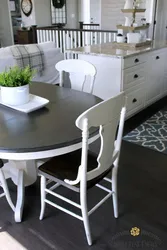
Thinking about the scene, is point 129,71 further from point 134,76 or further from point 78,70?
point 78,70

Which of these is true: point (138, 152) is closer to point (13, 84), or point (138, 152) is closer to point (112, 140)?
point (112, 140)

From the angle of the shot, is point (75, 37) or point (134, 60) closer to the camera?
point (134, 60)

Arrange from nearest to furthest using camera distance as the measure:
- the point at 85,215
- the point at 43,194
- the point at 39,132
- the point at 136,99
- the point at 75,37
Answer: the point at 39,132 → the point at 85,215 → the point at 43,194 → the point at 136,99 → the point at 75,37

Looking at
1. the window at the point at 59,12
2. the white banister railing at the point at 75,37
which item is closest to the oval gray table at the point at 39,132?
the white banister railing at the point at 75,37

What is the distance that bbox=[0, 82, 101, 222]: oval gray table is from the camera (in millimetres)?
1408

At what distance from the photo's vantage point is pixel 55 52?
4336 mm

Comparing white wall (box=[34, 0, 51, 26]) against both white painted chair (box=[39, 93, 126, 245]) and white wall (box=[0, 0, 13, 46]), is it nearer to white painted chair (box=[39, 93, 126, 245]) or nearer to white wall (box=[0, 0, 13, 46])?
white wall (box=[0, 0, 13, 46])

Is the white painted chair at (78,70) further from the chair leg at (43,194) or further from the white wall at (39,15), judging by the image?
the white wall at (39,15)

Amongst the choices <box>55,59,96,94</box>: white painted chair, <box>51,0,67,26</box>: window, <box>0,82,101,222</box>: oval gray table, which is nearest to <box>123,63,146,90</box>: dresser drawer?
<box>55,59,96,94</box>: white painted chair

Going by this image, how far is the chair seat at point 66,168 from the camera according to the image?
5.31ft

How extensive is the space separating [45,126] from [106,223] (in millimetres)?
861

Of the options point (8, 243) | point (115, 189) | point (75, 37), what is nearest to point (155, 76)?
point (75, 37)

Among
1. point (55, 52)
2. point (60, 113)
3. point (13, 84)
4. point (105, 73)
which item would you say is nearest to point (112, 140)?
point (60, 113)

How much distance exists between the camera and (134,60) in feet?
11.0
